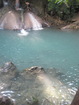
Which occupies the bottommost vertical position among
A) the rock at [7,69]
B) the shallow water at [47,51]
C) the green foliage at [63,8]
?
the shallow water at [47,51]

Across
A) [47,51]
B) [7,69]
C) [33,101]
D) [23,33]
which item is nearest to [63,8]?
[23,33]

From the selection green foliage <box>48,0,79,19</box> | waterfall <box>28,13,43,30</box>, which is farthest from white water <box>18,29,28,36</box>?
green foliage <box>48,0,79,19</box>

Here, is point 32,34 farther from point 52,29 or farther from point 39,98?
point 39,98

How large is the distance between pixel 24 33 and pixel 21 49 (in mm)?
4362

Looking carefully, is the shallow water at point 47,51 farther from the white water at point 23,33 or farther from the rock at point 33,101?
the rock at point 33,101

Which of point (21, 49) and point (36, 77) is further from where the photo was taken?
point (21, 49)

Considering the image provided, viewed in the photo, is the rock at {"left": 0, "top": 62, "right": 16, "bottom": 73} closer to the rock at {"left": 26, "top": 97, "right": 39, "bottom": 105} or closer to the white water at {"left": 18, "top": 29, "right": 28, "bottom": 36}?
the rock at {"left": 26, "top": 97, "right": 39, "bottom": 105}

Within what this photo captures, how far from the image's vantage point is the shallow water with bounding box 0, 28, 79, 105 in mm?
10158

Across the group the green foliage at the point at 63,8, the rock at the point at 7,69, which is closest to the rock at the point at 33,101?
the rock at the point at 7,69

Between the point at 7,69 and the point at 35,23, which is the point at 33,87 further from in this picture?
the point at 35,23

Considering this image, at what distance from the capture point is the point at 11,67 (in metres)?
9.56

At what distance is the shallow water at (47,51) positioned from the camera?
1016 centimetres

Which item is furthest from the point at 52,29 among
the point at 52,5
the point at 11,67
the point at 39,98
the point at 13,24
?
the point at 39,98

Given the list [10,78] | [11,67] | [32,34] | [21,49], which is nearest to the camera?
[10,78]
